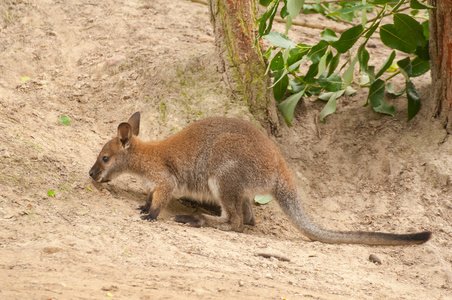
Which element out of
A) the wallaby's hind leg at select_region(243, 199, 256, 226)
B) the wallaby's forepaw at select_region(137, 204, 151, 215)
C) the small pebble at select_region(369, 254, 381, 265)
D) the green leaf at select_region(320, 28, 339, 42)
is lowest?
the wallaby's hind leg at select_region(243, 199, 256, 226)

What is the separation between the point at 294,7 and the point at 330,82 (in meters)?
1.95

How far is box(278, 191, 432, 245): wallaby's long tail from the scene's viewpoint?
541 centimetres

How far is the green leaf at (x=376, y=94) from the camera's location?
7.08 meters

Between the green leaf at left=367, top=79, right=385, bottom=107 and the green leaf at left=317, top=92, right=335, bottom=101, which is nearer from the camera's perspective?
the green leaf at left=367, top=79, right=385, bottom=107

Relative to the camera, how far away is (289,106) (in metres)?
7.22

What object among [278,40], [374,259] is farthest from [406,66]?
[374,259]

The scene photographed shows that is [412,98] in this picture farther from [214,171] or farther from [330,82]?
[214,171]

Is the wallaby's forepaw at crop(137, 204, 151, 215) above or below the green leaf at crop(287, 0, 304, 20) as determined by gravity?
below

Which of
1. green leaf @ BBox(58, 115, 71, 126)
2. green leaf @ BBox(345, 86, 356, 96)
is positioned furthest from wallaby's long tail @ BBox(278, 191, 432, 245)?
green leaf @ BBox(58, 115, 71, 126)

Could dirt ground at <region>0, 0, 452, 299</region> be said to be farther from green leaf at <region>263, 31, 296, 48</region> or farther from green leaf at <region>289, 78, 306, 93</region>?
green leaf at <region>263, 31, 296, 48</region>

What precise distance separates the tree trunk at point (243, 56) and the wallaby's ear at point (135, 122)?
4.79ft

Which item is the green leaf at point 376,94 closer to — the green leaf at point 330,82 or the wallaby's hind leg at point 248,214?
the green leaf at point 330,82

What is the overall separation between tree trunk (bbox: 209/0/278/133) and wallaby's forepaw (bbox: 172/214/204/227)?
1.93 m

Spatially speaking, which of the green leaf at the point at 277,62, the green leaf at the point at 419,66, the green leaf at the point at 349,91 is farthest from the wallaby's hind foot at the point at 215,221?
the green leaf at the point at 419,66
